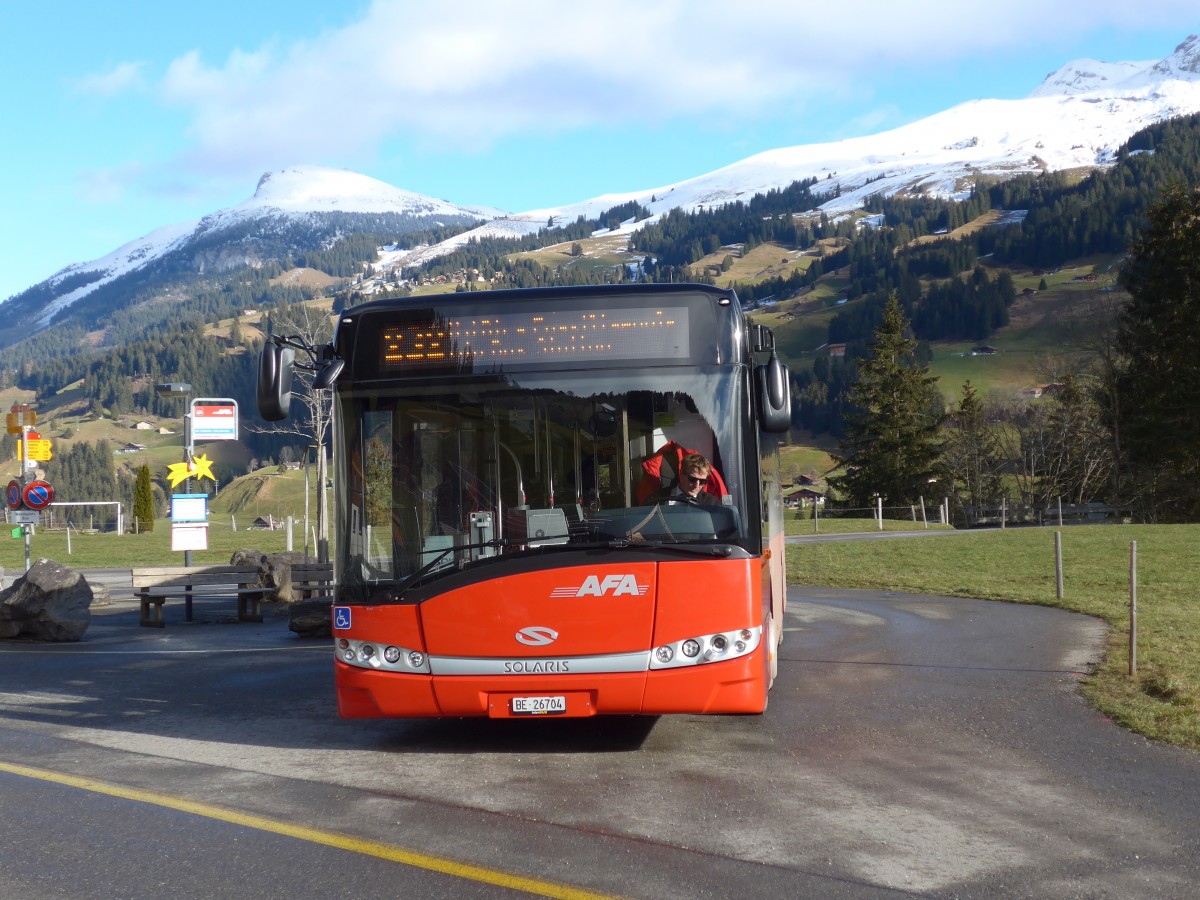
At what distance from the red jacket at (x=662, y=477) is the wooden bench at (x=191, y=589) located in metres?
13.0

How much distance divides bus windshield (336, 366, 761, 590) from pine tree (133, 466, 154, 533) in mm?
81350

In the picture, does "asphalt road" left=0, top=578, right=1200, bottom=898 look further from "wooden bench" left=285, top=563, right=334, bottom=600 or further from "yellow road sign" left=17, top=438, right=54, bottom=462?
"yellow road sign" left=17, top=438, right=54, bottom=462

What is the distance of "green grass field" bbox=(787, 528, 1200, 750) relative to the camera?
977 cm

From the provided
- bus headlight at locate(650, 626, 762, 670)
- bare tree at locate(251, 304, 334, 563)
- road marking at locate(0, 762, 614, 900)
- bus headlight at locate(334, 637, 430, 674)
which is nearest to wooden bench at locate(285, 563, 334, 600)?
bare tree at locate(251, 304, 334, 563)

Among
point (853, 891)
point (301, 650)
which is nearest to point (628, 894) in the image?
point (853, 891)

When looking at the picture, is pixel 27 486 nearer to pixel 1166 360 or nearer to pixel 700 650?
pixel 700 650

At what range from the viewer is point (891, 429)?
6819 cm

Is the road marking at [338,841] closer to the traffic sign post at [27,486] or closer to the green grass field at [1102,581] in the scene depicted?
the green grass field at [1102,581]

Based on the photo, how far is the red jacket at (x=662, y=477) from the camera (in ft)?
25.1

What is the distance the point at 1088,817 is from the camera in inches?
247

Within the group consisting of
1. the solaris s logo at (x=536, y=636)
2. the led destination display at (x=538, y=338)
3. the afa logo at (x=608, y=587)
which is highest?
the led destination display at (x=538, y=338)

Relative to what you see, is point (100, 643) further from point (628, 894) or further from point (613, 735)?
point (628, 894)

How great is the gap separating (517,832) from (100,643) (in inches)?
474

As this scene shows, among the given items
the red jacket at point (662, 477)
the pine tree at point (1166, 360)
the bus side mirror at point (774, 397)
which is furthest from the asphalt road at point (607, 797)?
the pine tree at point (1166, 360)
